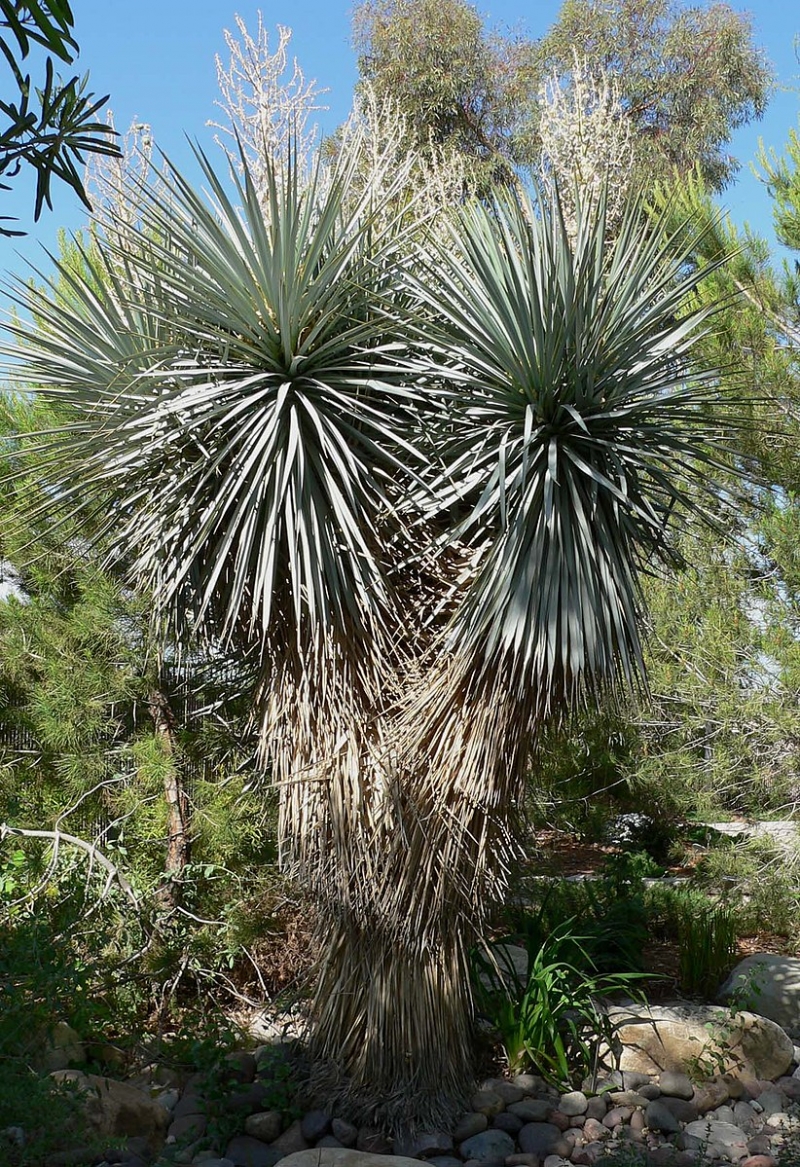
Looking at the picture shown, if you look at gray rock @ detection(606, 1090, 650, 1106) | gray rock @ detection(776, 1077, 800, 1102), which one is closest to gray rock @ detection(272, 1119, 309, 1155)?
gray rock @ detection(606, 1090, 650, 1106)

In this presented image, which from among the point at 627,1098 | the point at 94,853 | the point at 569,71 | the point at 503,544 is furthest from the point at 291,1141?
the point at 569,71

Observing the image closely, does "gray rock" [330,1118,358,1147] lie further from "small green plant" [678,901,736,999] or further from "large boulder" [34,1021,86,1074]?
"small green plant" [678,901,736,999]

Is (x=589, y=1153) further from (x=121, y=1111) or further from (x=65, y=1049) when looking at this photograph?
(x=65, y=1049)

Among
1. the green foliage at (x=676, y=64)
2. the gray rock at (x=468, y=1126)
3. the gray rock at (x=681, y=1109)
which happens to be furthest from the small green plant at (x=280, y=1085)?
the green foliage at (x=676, y=64)

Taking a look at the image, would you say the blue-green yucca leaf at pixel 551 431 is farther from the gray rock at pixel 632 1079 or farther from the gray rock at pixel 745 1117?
the gray rock at pixel 745 1117

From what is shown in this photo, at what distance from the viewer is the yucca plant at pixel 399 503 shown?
3814 mm

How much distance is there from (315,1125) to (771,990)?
2697 mm

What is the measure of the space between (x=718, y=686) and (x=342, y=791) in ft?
10.3

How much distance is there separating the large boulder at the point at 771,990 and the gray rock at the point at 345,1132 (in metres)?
2.22

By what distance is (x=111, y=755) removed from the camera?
19.1ft

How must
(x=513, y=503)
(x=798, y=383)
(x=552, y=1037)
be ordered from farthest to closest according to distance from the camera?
(x=798, y=383) → (x=552, y=1037) → (x=513, y=503)

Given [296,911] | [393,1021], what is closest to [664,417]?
[393,1021]

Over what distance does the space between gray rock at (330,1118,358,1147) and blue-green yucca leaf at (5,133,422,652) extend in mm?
1813

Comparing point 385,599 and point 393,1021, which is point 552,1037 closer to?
point 393,1021
